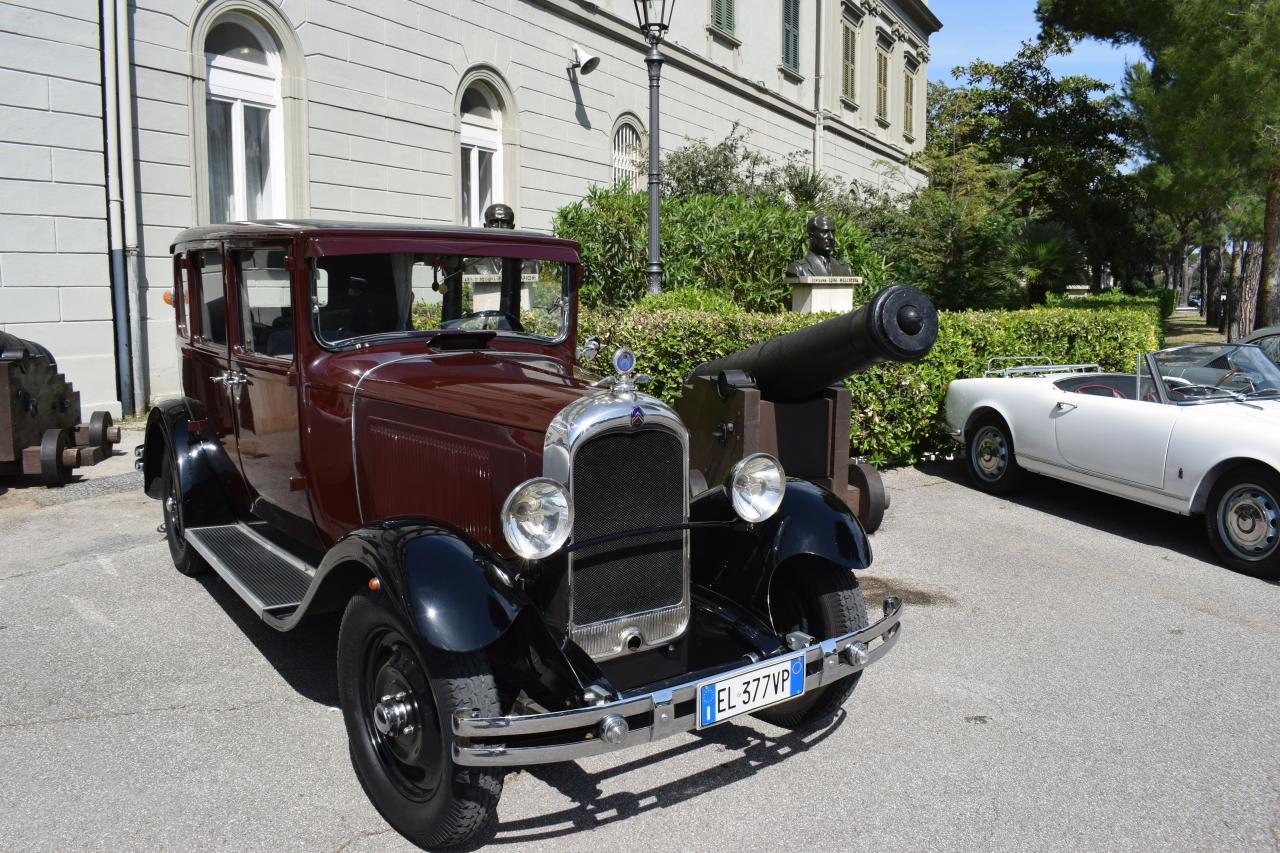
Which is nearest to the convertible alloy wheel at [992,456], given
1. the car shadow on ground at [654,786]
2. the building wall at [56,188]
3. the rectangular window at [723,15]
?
the car shadow on ground at [654,786]

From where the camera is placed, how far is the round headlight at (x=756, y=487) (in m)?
3.38

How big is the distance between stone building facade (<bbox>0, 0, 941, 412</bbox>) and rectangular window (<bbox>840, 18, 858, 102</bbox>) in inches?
396

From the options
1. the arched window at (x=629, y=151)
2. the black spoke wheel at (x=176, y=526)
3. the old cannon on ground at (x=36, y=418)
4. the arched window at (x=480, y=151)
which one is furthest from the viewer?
the arched window at (x=629, y=151)

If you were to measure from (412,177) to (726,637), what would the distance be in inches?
410

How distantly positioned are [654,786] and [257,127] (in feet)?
32.8

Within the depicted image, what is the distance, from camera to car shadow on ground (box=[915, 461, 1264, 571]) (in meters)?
6.49

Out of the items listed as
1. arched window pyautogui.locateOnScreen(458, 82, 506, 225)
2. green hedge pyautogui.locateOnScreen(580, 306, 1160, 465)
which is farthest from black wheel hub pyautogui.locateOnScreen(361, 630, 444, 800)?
arched window pyautogui.locateOnScreen(458, 82, 506, 225)

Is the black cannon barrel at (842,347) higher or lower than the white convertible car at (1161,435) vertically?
higher

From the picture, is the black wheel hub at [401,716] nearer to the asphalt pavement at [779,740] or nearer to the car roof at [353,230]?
the asphalt pavement at [779,740]

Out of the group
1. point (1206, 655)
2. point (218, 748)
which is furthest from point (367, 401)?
point (1206, 655)

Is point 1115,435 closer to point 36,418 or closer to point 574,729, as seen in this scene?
point 574,729

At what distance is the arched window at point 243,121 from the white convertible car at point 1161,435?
8.02 meters

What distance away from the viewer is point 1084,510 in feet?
23.9

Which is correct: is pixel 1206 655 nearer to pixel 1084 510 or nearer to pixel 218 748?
pixel 1084 510
